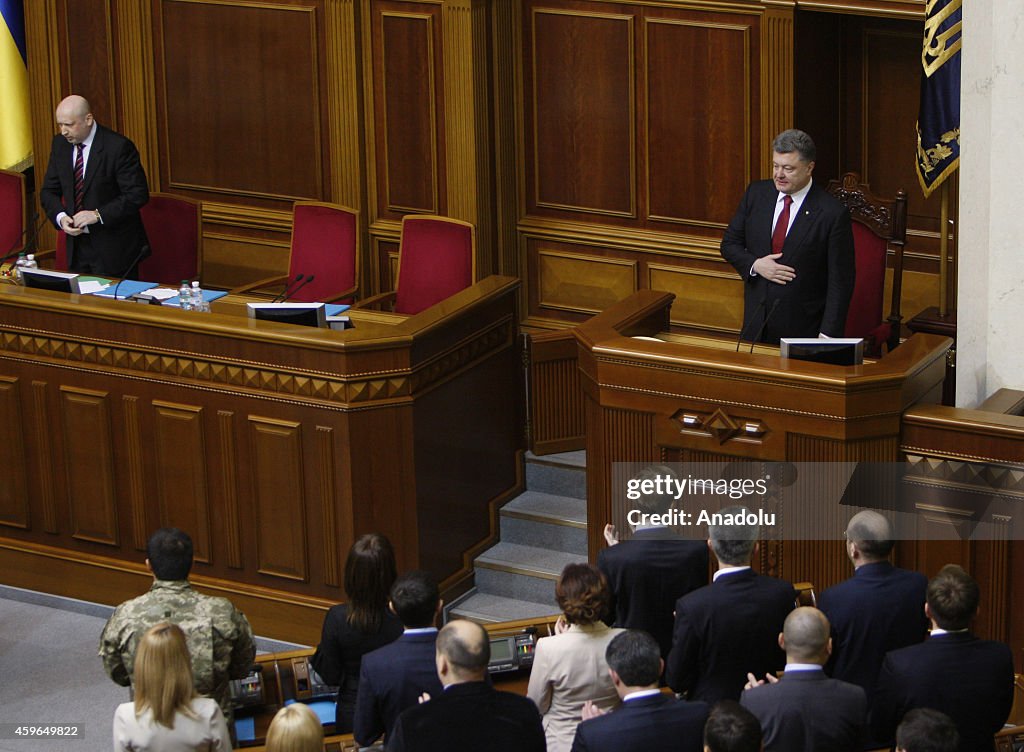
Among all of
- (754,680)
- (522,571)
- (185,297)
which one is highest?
(185,297)

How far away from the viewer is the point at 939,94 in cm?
713

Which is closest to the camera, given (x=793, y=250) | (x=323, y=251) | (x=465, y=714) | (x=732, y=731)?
(x=732, y=731)

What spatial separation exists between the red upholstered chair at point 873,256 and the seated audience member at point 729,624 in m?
2.59

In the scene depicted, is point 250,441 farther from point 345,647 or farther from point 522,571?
point 345,647

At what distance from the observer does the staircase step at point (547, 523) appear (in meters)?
7.26

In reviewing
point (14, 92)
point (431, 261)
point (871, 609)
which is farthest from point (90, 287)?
point (871, 609)

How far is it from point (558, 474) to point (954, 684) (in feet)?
10.3

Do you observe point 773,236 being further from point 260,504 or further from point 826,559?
point 260,504

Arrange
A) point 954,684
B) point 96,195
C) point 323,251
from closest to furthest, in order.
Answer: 1. point 954,684
2. point 96,195
3. point 323,251

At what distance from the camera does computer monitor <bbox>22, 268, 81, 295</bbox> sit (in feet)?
24.0

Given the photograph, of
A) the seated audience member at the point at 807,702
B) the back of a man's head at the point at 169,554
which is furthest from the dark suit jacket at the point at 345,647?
the seated audience member at the point at 807,702

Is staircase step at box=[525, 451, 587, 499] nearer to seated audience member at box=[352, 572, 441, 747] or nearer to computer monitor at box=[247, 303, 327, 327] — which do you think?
computer monitor at box=[247, 303, 327, 327]

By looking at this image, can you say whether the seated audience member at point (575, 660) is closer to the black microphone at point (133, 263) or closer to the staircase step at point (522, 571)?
the staircase step at point (522, 571)

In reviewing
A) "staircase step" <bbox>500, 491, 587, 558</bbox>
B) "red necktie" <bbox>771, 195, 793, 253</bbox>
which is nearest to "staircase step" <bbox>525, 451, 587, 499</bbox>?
"staircase step" <bbox>500, 491, 587, 558</bbox>
